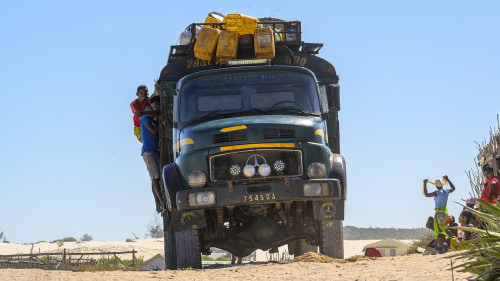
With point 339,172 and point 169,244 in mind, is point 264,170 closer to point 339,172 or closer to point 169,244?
point 339,172

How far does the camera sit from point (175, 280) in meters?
8.83

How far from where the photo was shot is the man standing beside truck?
501 inches

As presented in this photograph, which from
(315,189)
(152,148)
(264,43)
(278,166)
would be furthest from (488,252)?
(152,148)

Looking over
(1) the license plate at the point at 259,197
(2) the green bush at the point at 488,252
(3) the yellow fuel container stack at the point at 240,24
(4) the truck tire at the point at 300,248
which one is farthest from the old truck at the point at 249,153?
(2) the green bush at the point at 488,252

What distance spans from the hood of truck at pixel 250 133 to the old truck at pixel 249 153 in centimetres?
1

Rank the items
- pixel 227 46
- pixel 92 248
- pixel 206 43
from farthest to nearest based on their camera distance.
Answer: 1. pixel 92 248
2. pixel 206 43
3. pixel 227 46

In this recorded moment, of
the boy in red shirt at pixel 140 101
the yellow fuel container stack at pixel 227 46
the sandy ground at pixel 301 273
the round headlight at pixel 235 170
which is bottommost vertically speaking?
the sandy ground at pixel 301 273

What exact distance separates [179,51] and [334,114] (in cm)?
267

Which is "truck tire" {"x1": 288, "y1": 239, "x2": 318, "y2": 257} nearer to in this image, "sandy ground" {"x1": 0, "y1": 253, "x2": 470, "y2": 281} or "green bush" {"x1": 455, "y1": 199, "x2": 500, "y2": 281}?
"sandy ground" {"x1": 0, "y1": 253, "x2": 470, "y2": 281}

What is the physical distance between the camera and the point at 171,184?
36.1 feet

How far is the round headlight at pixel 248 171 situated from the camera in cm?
1055

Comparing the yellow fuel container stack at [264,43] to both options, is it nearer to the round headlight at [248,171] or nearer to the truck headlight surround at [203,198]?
the round headlight at [248,171]

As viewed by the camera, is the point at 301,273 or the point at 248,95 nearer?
the point at 301,273

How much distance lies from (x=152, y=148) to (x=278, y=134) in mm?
2984
